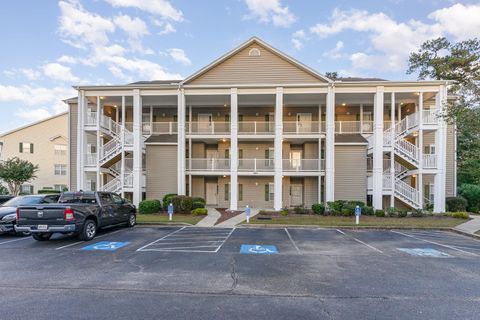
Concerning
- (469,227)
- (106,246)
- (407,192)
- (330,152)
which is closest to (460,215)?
(407,192)

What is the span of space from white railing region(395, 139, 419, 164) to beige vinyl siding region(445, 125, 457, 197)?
446cm

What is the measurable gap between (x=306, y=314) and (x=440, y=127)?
19368 mm

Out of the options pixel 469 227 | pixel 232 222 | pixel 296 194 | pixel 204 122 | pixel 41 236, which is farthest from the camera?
pixel 296 194

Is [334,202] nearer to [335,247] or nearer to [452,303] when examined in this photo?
[335,247]

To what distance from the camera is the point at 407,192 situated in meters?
18.2

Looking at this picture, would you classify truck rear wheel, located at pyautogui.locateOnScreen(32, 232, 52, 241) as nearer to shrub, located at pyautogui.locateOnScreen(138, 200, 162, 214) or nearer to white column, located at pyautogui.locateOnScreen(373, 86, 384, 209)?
shrub, located at pyautogui.locateOnScreen(138, 200, 162, 214)

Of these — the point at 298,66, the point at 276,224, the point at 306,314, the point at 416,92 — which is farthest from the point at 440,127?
the point at 306,314

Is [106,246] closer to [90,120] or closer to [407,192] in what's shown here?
[90,120]

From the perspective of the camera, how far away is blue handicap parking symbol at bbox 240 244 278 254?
8.44 meters

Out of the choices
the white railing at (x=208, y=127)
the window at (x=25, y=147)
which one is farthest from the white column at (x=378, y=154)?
the window at (x=25, y=147)

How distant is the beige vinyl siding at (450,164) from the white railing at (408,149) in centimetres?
446

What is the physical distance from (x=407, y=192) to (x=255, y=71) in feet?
46.3

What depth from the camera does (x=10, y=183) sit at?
90.7 feet

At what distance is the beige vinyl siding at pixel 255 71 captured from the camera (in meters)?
19.1
